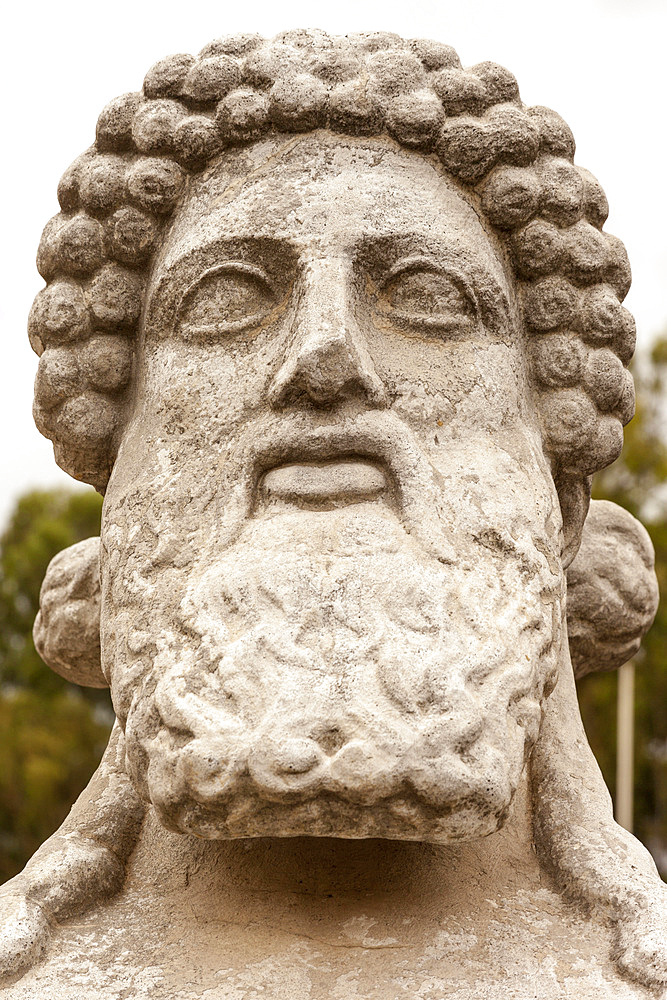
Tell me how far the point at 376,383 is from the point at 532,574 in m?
0.44

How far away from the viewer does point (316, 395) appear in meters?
2.12

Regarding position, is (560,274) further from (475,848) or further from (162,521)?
(475,848)

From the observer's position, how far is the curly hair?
232cm

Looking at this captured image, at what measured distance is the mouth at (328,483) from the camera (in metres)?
2.11

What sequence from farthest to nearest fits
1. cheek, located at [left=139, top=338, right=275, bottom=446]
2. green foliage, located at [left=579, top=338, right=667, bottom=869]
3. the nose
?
green foliage, located at [left=579, top=338, right=667, bottom=869], cheek, located at [left=139, top=338, right=275, bottom=446], the nose

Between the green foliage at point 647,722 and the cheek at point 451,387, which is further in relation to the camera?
the green foliage at point 647,722

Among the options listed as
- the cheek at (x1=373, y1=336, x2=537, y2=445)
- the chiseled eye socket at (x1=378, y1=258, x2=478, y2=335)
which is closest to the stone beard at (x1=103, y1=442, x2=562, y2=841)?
the cheek at (x1=373, y1=336, x2=537, y2=445)

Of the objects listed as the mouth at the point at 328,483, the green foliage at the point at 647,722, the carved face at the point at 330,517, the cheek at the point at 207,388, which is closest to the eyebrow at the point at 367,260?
the carved face at the point at 330,517

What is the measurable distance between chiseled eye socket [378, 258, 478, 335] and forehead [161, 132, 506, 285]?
0.19 feet

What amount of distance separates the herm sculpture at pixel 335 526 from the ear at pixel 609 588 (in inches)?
11.5

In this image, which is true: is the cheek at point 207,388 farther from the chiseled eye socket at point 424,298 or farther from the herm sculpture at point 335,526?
the chiseled eye socket at point 424,298

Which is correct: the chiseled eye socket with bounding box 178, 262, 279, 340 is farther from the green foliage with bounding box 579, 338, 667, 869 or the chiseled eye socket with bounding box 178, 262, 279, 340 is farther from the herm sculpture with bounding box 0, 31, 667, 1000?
the green foliage with bounding box 579, 338, 667, 869

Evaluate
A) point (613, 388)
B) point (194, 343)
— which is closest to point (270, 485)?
point (194, 343)

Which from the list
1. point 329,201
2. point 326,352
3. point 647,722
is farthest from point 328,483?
point 647,722
